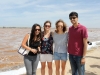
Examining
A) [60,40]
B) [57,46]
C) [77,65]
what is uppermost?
[60,40]

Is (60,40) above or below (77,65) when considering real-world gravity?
above

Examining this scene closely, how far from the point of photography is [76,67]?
4109mm

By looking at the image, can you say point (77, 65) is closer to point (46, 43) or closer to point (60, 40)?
point (60, 40)

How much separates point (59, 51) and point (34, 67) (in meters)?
0.74

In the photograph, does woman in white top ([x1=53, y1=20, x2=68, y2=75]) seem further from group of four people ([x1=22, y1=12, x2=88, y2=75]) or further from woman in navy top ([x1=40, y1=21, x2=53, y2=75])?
woman in navy top ([x1=40, y1=21, x2=53, y2=75])

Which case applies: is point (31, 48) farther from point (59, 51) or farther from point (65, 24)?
point (65, 24)

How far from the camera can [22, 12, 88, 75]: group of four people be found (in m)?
3.85

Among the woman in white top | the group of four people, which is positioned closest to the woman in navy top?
the group of four people

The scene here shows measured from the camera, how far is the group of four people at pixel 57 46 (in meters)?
3.85

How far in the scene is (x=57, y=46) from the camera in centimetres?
429

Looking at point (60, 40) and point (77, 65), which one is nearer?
point (77, 65)

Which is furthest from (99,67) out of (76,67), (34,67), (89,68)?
(34,67)

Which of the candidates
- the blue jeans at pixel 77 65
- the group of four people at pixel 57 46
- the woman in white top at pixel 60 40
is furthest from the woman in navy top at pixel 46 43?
the blue jeans at pixel 77 65

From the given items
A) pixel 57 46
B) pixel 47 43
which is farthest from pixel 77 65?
pixel 47 43
